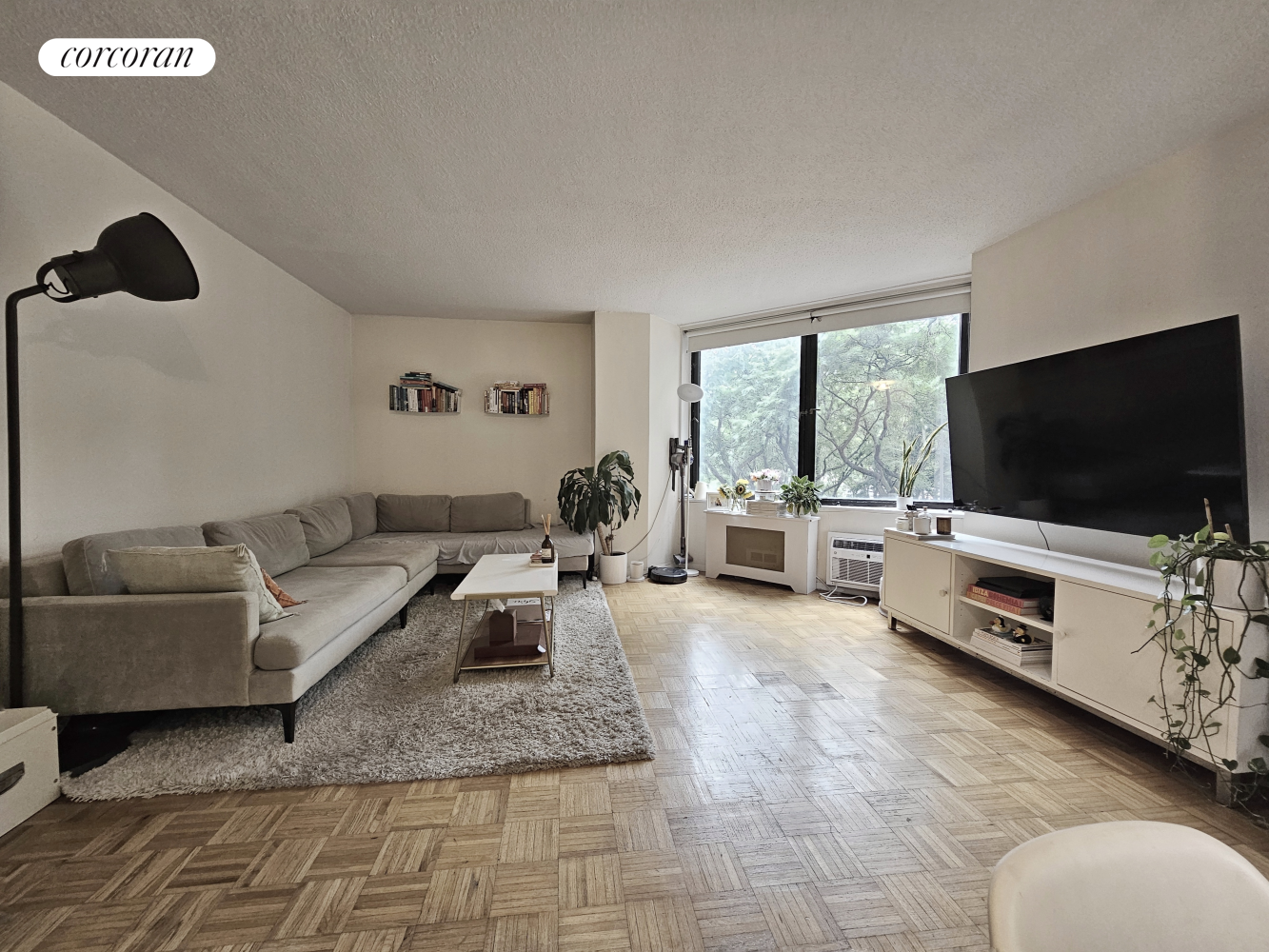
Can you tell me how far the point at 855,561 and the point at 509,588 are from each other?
3.00 meters

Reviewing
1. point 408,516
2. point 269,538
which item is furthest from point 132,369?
point 408,516

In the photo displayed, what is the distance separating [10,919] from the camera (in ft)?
4.47

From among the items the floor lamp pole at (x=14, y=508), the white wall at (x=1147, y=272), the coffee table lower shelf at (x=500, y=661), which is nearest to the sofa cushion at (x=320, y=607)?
the coffee table lower shelf at (x=500, y=661)

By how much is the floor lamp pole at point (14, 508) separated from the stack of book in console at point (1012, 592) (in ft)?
13.5

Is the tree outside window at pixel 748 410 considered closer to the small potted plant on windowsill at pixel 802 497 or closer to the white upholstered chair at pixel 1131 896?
the small potted plant on windowsill at pixel 802 497

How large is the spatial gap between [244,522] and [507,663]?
1.72 metres

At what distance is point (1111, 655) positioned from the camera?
2.15m

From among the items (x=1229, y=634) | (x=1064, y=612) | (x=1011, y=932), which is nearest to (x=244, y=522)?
(x=1011, y=932)

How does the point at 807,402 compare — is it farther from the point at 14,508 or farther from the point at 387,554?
the point at 14,508

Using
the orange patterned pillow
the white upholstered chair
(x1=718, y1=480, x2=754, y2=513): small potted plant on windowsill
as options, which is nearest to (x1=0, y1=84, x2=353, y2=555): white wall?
the orange patterned pillow

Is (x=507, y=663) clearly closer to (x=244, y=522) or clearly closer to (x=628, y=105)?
(x=244, y=522)

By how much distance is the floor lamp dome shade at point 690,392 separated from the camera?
16.8ft

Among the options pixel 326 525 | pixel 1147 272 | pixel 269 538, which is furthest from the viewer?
pixel 326 525

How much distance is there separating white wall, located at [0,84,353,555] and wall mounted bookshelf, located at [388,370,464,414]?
3.88 ft
